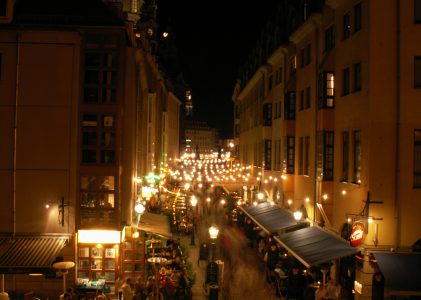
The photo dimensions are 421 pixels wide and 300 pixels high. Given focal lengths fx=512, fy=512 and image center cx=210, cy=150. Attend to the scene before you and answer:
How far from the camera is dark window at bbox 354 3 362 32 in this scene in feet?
63.1

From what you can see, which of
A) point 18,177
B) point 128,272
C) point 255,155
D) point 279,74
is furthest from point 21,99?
point 255,155

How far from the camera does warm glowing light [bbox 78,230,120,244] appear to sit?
69.3ft

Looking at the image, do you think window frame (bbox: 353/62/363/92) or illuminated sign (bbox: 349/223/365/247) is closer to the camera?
illuminated sign (bbox: 349/223/365/247)

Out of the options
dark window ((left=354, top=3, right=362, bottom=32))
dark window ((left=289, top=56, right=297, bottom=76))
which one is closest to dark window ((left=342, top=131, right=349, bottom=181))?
dark window ((left=354, top=3, right=362, bottom=32))

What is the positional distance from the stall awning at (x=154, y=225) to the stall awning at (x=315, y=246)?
5.69 m

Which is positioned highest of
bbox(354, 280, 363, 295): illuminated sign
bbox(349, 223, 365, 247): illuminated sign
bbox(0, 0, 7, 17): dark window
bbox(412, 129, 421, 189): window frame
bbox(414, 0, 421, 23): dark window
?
bbox(414, 0, 421, 23): dark window

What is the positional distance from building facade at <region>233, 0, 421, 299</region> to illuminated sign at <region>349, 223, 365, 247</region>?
0.15 ft

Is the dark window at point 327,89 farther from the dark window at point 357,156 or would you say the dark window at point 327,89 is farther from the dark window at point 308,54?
the dark window at point 308,54

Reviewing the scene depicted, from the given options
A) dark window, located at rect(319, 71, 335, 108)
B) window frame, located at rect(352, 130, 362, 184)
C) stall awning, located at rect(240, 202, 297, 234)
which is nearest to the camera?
window frame, located at rect(352, 130, 362, 184)

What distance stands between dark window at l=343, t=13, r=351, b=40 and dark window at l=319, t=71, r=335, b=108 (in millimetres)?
2168

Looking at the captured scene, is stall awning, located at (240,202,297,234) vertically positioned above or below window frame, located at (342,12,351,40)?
below

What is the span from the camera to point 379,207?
696 inches

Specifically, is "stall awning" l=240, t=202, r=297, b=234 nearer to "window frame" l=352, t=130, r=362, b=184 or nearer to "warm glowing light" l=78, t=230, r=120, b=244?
"window frame" l=352, t=130, r=362, b=184

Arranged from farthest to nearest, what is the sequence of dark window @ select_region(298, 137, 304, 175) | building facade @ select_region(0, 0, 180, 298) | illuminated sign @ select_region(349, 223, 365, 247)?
dark window @ select_region(298, 137, 304, 175) < building facade @ select_region(0, 0, 180, 298) < illuminated sign @ select_region(349, 223, 365, 247)
